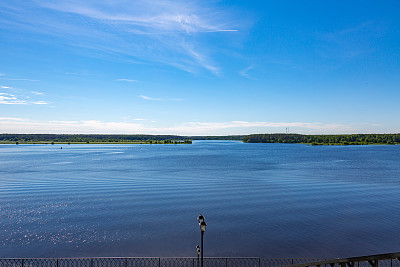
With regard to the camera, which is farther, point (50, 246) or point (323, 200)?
point (323, 200)

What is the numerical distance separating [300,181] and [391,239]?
87.4ft

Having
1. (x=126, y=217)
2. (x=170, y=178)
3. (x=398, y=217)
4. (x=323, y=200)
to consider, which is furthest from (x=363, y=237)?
(x=170, y=178)

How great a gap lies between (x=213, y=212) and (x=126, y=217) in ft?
28.9

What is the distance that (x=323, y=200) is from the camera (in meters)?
33.3

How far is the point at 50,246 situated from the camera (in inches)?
761

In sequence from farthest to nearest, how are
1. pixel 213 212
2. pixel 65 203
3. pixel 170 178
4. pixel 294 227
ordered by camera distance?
pixel 170 178 → pixel 65 203 → pixel 213 212 → pixel 294 227

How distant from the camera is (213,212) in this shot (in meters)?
28.3

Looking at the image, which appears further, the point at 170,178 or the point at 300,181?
the point at 170,178

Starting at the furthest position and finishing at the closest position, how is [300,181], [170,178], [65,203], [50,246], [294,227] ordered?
[170,178], [300,181], [65,203], [294,227], [50,246]

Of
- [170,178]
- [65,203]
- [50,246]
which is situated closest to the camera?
[50,246]

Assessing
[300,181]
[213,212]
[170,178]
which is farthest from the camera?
[170,178]

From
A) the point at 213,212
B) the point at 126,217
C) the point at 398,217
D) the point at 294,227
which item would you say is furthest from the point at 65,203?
the point at 398,217

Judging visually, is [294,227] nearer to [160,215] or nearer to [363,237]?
[363,237]

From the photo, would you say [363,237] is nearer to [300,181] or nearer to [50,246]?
[50,246]
